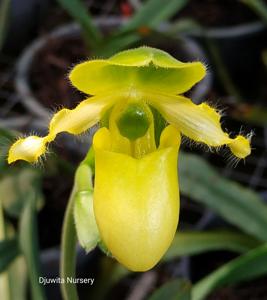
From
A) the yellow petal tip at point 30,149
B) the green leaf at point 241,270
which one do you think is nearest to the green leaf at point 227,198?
the green leaf at point 241,270

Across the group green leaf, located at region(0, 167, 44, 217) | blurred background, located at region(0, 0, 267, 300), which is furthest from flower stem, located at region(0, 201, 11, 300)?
green leaf, located at region(0, 167, 44, 217)

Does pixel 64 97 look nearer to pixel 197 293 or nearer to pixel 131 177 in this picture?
pixel 197 293

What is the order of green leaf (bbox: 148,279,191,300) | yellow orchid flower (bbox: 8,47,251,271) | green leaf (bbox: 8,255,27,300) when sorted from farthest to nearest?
green leaf (bbox: 8,255,27,300)
green leaf (bbox: 148,279,191,300)
yellow orchid flower (bbox: 8,47,251,271)

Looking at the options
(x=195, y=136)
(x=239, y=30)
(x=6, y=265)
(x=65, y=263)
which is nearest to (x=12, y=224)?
(x=6, y=265)

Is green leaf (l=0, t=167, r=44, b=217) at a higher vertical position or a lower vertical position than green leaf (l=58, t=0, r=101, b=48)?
lower

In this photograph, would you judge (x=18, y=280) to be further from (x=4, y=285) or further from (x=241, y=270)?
(x=241, y=270)

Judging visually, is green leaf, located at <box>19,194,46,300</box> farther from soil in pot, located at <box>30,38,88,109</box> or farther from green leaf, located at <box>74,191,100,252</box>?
soil in pot, located at <box>30,38,88,109</box>

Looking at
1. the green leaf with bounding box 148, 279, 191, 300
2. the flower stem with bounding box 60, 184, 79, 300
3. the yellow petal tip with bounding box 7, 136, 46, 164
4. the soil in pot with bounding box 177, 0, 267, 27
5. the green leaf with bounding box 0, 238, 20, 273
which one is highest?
the yellow petal tip with bounding box 7, 136, 46, 164

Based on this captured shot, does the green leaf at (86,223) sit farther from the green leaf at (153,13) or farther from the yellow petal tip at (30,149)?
the green leaf at (153,13)
